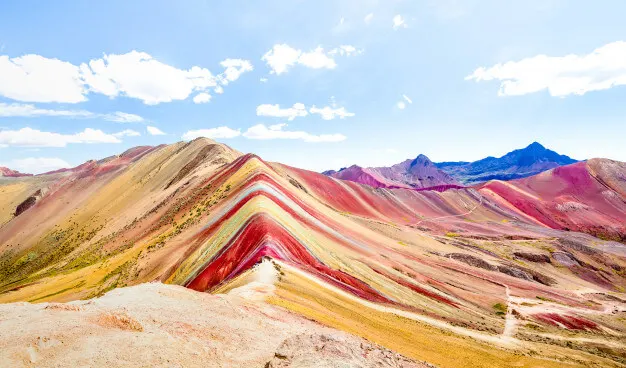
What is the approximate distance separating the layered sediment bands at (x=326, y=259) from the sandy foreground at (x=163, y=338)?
538cm

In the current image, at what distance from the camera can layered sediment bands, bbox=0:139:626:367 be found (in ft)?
88.6

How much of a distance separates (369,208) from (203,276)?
93460 mm

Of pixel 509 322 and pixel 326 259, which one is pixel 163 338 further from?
pixel 509 322

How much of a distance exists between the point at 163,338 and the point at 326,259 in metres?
23.4

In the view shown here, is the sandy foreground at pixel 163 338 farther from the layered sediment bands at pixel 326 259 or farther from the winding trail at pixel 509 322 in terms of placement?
the winding trail at pixel 509 322

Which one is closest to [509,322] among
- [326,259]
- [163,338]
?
[326,259]

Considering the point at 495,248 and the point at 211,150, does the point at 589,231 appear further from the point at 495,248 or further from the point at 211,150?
the point at 211,150

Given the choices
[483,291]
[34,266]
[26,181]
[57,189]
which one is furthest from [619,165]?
[26,181]

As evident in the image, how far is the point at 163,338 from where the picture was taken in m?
12.6

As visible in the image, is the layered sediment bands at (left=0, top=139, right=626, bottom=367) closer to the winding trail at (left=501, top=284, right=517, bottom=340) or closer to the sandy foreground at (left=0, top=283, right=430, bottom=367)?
the winding trail at (left=501, top=284, right=517, bottom=340)

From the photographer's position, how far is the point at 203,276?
29672 millimetres

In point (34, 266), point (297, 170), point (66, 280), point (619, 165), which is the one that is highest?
point (619, 165)

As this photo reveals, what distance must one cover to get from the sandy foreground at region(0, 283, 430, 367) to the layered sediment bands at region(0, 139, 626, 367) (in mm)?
5377

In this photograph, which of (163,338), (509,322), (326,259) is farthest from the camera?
(509,322)
